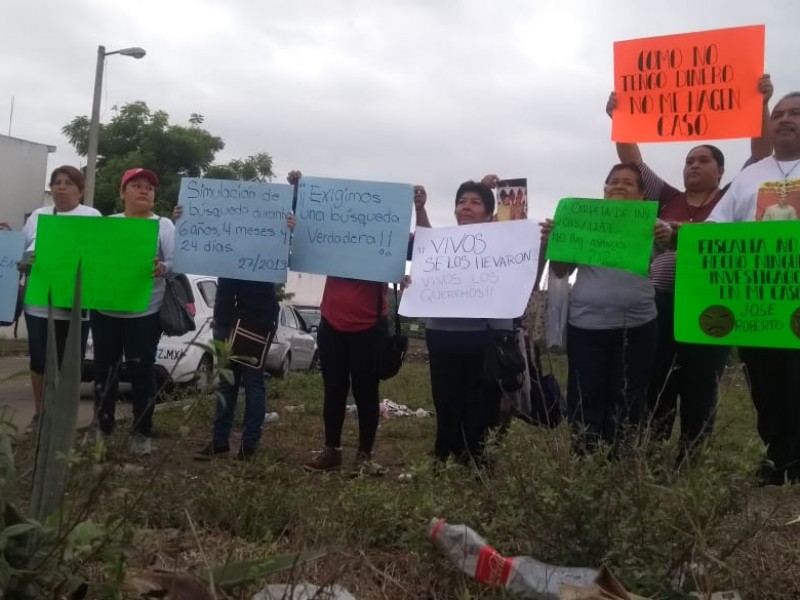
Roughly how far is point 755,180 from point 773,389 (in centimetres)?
103

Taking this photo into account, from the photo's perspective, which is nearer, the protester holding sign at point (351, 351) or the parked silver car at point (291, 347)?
the protester holding sign at point (351, 351)

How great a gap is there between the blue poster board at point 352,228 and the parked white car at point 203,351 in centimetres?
93

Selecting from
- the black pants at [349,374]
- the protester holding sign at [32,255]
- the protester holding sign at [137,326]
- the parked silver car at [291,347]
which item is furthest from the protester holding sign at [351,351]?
the parked silver car at [291,347]

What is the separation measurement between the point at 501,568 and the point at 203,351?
3.64 meters

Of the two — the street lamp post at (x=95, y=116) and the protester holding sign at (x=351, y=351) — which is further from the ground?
the street lamp post at (x=95, y=116)

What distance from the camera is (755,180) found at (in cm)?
405

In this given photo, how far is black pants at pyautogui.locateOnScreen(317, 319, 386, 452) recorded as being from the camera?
4922mm

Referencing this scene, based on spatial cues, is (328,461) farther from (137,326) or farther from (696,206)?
(696,206)

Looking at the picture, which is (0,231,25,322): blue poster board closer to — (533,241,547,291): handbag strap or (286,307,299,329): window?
(533,241,547,291): handbag strap

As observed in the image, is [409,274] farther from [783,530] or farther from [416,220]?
[783,530]

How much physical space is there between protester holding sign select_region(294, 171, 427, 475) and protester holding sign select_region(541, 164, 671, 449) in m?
1.22

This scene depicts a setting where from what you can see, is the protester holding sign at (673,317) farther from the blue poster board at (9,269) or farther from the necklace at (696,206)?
the blue poster board at (9,269)

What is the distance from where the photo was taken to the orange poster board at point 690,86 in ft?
13.7

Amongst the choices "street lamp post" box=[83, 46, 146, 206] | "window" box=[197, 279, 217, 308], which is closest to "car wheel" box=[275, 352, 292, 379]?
"window" box=[197, 279, 217, 308]
